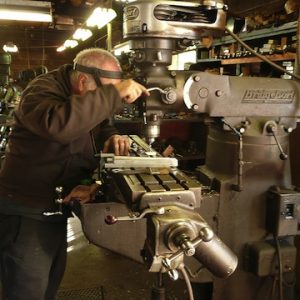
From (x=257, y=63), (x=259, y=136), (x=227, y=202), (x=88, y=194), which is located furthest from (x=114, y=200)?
(x=257, y=63)

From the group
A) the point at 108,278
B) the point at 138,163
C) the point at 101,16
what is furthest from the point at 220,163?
the point at 101,16

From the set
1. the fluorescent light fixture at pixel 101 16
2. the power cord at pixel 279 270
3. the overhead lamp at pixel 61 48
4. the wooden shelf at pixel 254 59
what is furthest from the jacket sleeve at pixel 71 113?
the overhead lamp at pixel 61 48

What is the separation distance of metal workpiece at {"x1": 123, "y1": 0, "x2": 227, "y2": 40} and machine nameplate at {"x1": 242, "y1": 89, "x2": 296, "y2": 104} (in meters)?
0.25

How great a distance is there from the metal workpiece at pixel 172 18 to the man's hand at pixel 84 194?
51cm

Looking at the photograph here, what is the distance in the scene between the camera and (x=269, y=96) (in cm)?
125

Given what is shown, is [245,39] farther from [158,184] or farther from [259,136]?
[158,184]

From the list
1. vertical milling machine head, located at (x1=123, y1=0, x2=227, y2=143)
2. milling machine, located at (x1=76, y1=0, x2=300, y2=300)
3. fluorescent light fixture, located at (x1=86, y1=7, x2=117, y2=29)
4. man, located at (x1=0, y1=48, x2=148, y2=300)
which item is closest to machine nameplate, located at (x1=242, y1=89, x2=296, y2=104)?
milling machine, located at (x1=76, y1=0, x2=300, y2=300)

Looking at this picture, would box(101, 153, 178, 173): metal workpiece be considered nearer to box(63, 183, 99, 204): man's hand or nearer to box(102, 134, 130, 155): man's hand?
box(63, 183, 99, 204): man's hand

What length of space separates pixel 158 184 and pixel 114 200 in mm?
240

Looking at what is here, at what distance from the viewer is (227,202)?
50.4 inches

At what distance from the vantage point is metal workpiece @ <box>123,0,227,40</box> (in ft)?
3.68

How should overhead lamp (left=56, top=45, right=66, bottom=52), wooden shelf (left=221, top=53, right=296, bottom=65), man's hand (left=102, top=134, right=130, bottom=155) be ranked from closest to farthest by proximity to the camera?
man's hand (left=102, top=134, right=130, bottom=155), wooden shelf (left=221, top=53, right=296, bottom=65), overhead lamp (left=56, top=45, right=66, bottom=52)

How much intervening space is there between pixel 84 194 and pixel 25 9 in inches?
92.1

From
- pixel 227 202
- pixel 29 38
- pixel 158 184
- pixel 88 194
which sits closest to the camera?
pixel 158 184
